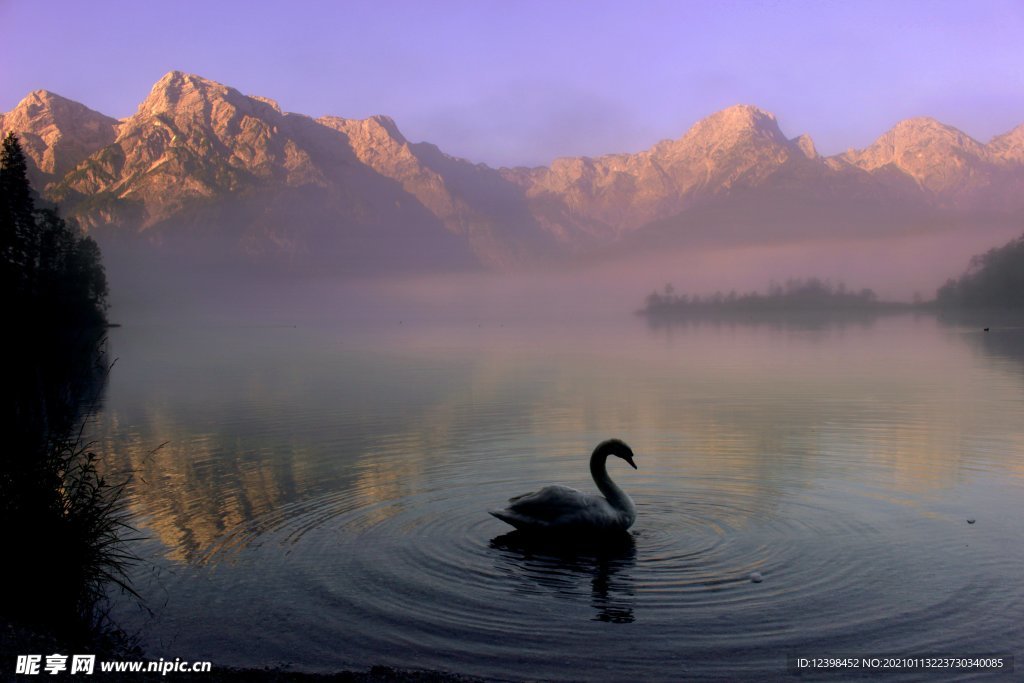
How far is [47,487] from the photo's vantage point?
14812 mm

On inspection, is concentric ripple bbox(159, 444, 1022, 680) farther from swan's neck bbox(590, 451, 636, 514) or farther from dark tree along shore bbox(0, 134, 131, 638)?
dark tree along shore bbox(0, 134, 131, 638)

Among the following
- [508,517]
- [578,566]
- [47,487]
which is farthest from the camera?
[508,517]

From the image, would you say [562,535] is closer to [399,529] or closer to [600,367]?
[399,529]

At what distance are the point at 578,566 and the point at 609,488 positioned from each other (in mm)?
3057

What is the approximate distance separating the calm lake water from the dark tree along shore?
0.98 meters

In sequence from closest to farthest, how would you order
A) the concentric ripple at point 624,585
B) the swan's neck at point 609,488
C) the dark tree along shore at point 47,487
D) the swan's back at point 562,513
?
the concentric ripple at point 624,585, the dark tree along shore at point 47,487, the swan's back at point 562,513, the swan's neck at point 609,488

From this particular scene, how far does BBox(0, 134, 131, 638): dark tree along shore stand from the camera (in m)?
14.1

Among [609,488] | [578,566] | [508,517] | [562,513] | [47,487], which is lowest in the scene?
[578,566]

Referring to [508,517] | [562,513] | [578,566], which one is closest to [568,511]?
[562,513]

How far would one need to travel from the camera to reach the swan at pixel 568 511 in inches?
758
